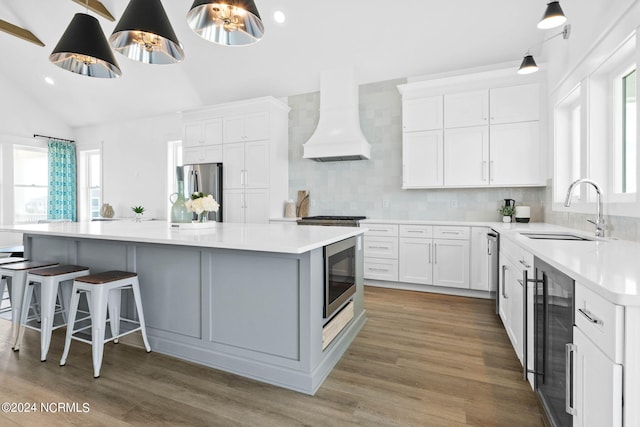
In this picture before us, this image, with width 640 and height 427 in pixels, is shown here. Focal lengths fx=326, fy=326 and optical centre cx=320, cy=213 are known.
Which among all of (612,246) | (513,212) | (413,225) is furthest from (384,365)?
(513,212)

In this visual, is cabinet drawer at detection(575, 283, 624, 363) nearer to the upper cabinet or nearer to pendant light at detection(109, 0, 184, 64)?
pendant light at detection(109, 0, 184, 64)

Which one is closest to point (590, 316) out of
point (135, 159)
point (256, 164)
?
point (256, 164)

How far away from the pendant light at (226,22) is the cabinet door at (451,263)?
3.08m

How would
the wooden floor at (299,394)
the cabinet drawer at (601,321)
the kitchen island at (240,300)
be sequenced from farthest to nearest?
the kitchen island at (240,300) → the wooden floor at (299,394) → the cabinet drawer at (601,321)

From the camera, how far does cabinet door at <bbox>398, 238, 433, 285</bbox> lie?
13.5ft

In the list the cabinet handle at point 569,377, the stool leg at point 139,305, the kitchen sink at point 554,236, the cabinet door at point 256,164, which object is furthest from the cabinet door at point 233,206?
the cabinet handle at point 569,377

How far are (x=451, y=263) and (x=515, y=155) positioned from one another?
149 centimetres

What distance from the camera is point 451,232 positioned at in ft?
13.1

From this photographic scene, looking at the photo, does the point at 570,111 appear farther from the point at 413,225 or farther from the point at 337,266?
the point at 337,266

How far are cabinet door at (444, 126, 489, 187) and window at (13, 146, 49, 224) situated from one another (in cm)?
801

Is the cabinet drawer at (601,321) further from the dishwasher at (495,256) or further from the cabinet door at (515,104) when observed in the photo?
the cabinet door at (515,104)

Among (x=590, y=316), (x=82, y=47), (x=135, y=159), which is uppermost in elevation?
(x=82, y=47)

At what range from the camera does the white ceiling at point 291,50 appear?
3.92 metres

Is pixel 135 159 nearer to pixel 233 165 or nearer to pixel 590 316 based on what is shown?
pixel 233 165
